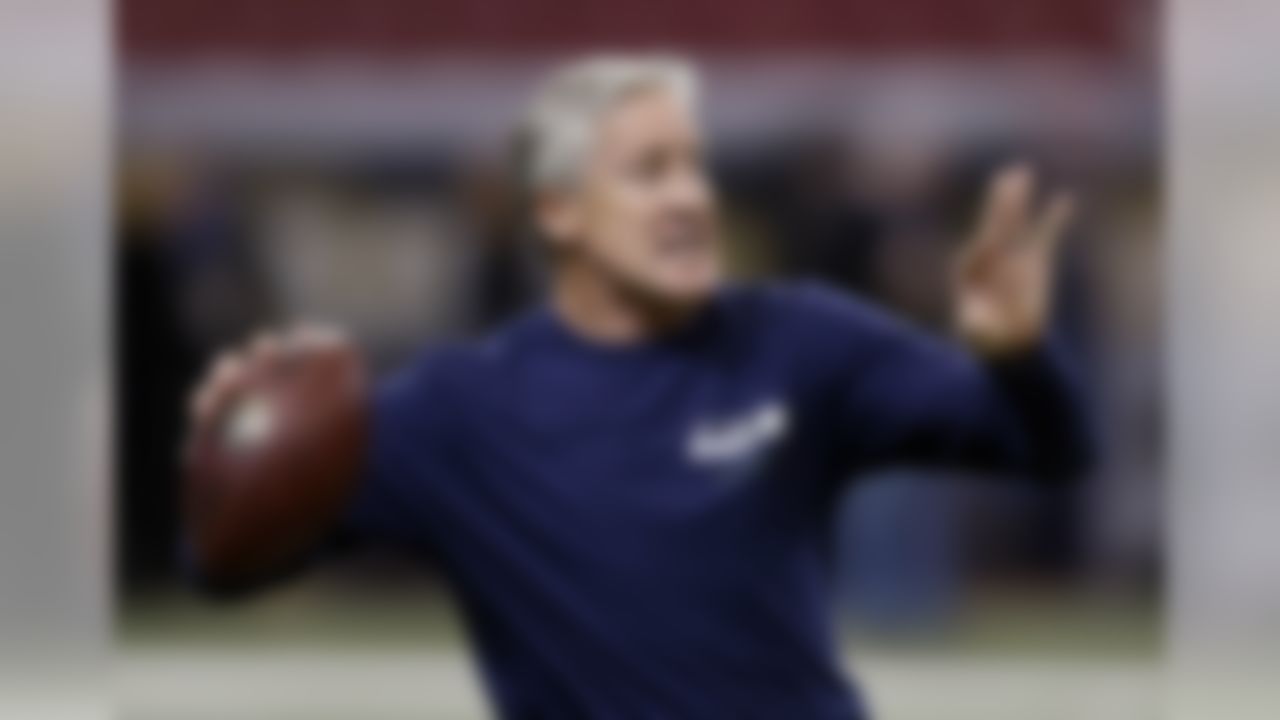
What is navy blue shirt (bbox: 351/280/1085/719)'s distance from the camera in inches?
133

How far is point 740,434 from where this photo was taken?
11.2ft

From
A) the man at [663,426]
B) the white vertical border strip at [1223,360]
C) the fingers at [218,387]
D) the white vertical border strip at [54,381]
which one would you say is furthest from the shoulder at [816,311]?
the white vertical border strip at [54,381]

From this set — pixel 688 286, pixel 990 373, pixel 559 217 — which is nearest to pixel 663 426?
pixel 688 286

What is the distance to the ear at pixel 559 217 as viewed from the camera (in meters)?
3.43

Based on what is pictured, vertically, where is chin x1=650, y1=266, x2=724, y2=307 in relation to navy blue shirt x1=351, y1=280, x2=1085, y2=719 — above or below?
above

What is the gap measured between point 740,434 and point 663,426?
0.09 meters

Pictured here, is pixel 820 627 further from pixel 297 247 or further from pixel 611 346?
pixel 297 247

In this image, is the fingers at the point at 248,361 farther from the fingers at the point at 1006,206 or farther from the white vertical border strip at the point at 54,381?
the fingers at the point at 1006,206

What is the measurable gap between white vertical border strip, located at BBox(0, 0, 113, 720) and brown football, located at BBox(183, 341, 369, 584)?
0.14 metres

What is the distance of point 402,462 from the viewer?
342 centimetres

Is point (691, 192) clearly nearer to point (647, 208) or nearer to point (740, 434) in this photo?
point (647, 208)

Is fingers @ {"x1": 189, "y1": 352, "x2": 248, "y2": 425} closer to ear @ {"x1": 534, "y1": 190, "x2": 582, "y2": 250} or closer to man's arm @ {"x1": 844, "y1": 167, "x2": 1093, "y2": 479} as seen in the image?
ear @ {"x1": 534, "y1": 190, "x2": 582, "y2": 250}

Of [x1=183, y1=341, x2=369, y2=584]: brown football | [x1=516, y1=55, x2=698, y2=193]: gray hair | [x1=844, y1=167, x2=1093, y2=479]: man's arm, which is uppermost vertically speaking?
[x1=516, y1=55, x2=698, y2=193]: gray hair

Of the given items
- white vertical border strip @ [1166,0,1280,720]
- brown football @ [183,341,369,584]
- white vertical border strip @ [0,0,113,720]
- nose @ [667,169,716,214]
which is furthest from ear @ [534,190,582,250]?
white vertical border strip @ [1166,0,1280,720]
